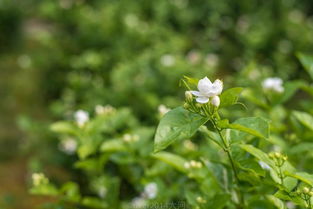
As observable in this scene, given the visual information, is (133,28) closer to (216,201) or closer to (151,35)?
(151,35)

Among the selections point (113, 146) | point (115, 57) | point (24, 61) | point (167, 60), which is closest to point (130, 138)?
point (113, 146)

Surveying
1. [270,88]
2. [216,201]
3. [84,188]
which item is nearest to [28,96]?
[84,188]

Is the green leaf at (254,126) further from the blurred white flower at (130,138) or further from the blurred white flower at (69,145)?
the blurred white flower at (69,145)

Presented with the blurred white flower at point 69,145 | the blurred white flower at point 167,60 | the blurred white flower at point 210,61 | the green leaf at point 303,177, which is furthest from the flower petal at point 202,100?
the blurred white flower at point 210,61

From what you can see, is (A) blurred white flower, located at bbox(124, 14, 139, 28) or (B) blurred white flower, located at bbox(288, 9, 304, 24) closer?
(A) blurred white flower, located at bbox(124, 14, 139, 28)

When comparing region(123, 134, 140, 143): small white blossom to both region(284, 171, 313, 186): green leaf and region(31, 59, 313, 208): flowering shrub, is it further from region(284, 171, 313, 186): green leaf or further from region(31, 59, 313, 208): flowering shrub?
region(284, 171, 313, 186): green leaf

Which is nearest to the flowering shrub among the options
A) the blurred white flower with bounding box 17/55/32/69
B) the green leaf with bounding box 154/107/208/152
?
the green leaf with bounding box 154/107/208/152

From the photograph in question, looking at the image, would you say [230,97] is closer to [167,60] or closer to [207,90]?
[207,90]
